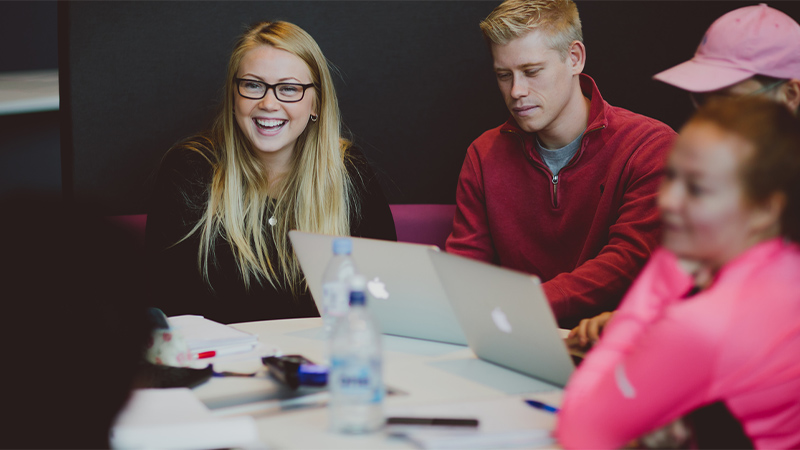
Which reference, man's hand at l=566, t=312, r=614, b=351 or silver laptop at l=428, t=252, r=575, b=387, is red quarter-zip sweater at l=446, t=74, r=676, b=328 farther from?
silver laptop at l=428, t=252, r=575, b=387

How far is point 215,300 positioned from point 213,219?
250 mm

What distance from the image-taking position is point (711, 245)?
3.09 feet

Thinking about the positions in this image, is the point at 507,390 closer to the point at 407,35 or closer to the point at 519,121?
the point at 519,121

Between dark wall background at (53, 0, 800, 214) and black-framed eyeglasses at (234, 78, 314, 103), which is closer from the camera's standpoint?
black-framed eyeglasses at (234, 78, 314, 103)

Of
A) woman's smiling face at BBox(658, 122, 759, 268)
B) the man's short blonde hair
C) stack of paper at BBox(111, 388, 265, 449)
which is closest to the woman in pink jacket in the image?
woman's smiling face at BBox(658, 122, 759, 268)

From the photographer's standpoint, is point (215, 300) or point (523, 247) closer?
Result: point (215, 300)

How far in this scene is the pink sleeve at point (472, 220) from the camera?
2457mm

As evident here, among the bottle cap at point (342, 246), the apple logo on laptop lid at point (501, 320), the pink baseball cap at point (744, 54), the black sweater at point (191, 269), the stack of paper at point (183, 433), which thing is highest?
the pink baseball cap at point (744, 54)

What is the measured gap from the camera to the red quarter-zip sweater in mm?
2027

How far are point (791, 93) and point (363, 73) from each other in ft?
5.53

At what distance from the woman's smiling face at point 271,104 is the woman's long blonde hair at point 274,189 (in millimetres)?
32

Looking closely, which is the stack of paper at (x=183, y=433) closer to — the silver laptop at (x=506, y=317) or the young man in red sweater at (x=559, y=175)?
the silver laptop at (x=506, y=317)

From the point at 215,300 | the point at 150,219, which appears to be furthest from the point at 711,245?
the point at 150,219

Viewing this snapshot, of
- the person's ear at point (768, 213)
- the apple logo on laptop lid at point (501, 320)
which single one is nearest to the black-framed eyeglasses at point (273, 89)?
the apple logo on laptop lid at point (501, 320)
